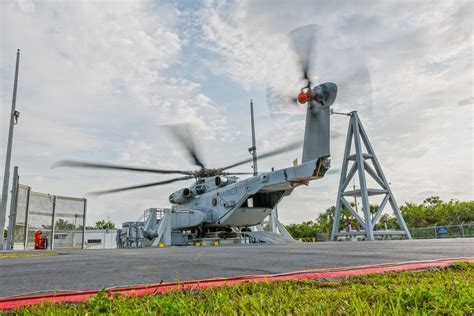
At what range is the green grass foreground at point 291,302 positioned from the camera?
64.1 inches

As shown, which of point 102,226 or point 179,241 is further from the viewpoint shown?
point 102,226

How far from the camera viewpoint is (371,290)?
6.83 ft

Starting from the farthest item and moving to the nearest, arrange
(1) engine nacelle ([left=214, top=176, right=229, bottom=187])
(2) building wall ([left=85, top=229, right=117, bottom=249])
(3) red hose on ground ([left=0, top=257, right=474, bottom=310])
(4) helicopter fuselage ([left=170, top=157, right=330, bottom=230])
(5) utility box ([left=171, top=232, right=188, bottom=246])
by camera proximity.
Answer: (2) building wall ([left=85, top=229, right=117, bottom=249])
(5) utility box ([left=171, top=232, right=188, bottom=246])
(1) engine nacelle ([left=214, top=176, right=229, bottom=187])
(4) helicopter fuselage ([left=170, top=157, right=330, bottom=230])
(3) red hose on ground ([left=0, top=257, right=474, bottom=310])

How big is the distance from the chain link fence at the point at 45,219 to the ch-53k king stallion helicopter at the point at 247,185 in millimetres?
2188

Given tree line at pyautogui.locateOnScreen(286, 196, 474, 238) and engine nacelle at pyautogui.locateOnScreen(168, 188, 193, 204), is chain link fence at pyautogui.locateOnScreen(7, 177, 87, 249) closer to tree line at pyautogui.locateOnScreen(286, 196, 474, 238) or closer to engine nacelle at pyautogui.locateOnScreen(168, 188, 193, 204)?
engine nacelle at pyautogui.locateOnScreen(168, 188, 193, 204)

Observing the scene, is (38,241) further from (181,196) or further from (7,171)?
(181,196)

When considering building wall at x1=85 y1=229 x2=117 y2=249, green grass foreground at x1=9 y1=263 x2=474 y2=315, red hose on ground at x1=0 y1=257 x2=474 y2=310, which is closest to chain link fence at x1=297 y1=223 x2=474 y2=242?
building wall at x1=85 y1=229 x2=117 y2=249

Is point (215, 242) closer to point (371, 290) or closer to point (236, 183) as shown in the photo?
point (236, 183)

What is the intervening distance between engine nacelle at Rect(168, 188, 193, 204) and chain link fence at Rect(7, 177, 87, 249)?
5.87 metres

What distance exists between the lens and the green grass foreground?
1.63 m

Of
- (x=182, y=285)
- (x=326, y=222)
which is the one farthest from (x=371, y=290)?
(x=326, y=222)

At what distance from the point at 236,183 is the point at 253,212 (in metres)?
1.95

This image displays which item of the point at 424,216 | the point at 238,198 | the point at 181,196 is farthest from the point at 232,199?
the point at 424,216

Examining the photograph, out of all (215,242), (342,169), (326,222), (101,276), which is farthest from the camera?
(326,222)
